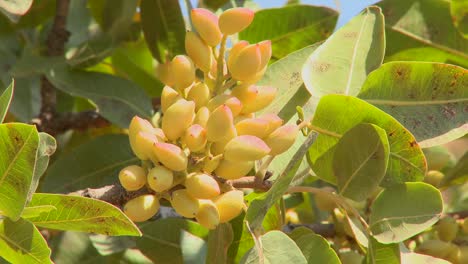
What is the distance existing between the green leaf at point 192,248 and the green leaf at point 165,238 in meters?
0.03

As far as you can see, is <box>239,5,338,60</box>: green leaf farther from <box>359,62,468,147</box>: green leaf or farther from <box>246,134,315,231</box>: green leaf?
<box>246,134,315,231</box>: green leaf

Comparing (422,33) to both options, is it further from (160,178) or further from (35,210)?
(35,210)

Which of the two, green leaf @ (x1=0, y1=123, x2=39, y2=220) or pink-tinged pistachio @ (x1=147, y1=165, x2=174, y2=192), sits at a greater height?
green leaf @ (x1=0, y1=123, x2=39, y2=220)

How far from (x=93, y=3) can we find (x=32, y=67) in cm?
29

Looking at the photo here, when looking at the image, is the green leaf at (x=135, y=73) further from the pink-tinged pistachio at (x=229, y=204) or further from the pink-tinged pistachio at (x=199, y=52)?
the pink-tinged pistachio at (x=229, y=204)

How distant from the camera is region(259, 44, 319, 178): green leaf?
129 cm

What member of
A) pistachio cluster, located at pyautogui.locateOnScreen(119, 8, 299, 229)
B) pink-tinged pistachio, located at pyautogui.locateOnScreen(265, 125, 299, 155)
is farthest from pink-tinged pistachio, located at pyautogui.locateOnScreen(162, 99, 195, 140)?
pink-tinged pistachio, located at pyautogui.locateOnScreen(265, 125, 299, 155)

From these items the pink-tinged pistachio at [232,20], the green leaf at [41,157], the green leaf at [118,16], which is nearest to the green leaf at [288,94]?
the pink-tinged pistachio at [232,20]

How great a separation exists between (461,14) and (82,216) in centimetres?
94

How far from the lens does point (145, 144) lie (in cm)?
108

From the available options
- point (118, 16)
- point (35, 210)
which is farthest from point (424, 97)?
point (118, 16)

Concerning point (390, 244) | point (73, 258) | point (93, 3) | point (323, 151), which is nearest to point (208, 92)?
point (323, 151)

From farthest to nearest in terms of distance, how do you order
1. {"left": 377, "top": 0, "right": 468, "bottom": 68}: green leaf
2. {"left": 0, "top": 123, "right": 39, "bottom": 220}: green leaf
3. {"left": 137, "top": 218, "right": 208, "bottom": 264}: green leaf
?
{"left": 377, "top": 0, "right": 468, "bottom": 68}: green leaf, {"left": 137, "top": 218, "right": 208, "bottom": 264}: green leaf, {"left": 0, "top": 123, "right": 39, "bottom": 220}: green leaf

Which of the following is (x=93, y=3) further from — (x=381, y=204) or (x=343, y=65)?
(x=381, y=204)
